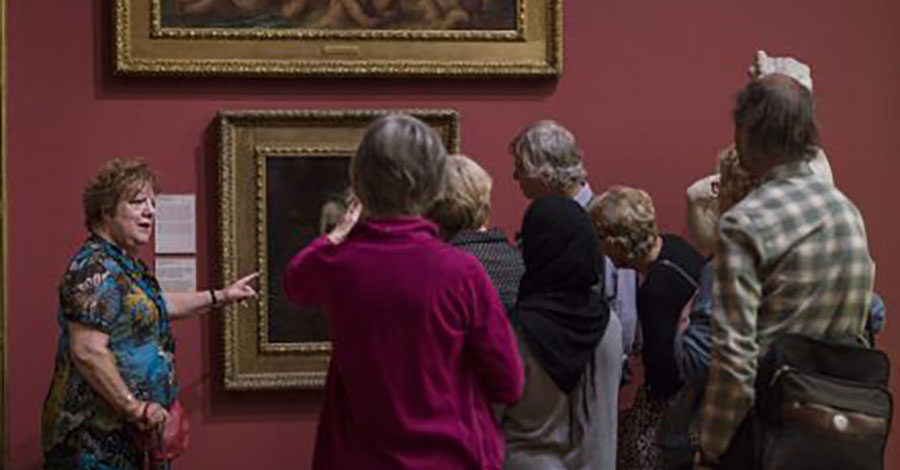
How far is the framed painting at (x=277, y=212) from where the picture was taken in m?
5.62

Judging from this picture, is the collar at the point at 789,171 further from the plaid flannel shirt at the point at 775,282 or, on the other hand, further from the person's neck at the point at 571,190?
the person's neck at the point at 571,190

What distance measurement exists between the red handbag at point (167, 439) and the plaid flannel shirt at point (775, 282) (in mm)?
1904

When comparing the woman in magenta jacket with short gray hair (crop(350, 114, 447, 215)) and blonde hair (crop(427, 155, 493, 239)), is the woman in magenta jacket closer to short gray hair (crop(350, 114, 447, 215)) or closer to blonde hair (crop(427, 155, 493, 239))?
short gray hair (crop(350, 114, 447, 215))

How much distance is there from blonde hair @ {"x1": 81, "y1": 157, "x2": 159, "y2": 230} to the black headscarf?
4.51 feet

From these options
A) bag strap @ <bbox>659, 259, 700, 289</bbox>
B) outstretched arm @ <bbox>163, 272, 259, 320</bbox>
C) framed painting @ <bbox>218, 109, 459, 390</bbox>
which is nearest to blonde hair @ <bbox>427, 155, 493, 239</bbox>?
bag strap @ <bbox>659, 259, 700, 289</bbox>

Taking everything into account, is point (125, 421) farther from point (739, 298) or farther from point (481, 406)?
point (739, 298)

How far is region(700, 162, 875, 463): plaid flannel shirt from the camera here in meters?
3.48

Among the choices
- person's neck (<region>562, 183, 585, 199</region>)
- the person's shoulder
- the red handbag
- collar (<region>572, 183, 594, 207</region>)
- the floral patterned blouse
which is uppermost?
person's neck (<region>562, 183, 585, 199</region>)

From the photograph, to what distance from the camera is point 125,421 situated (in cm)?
464

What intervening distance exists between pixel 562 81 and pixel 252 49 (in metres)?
1.25

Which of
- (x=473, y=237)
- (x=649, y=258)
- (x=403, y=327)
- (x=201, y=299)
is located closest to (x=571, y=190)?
(x=649, y=258)

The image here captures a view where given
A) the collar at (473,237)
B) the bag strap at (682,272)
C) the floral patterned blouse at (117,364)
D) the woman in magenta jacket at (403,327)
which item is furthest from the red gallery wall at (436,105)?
the woman in magenta jacket at (403,327)

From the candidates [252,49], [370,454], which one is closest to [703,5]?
[252,49]

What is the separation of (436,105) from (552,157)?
39.7 inches
